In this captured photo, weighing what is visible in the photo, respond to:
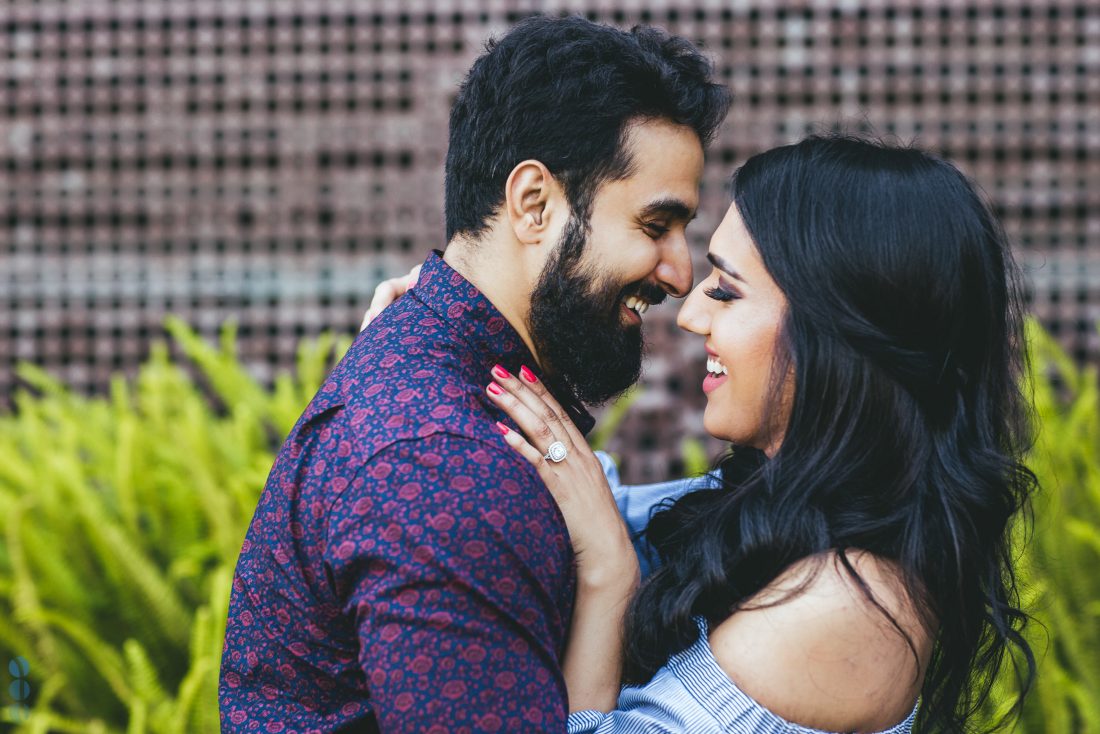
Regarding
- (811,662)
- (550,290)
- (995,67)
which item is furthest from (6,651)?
(995,67)

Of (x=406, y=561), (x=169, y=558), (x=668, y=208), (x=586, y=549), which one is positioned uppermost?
(x=668, y=208)

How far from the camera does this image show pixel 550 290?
208cm

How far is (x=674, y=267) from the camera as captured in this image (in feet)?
7.13

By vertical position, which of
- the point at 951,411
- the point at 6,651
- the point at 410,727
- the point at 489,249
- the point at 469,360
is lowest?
the point at 6,651

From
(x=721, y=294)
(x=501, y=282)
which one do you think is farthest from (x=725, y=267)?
(x=501, y=282)

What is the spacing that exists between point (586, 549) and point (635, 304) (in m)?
0.52

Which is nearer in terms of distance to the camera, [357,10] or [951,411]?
[951,411]

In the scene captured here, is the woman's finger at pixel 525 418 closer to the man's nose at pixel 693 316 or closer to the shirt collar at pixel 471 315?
the shirt collar at pixel 471 315

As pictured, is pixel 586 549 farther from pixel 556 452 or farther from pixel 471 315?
pixel 471 315

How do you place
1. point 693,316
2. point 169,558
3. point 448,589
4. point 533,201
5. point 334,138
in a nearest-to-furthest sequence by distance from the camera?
point 448,589, point 533,201, point 693,316, point 169,558, point 334,138

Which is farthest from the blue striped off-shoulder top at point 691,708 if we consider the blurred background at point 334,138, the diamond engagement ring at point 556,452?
the blurred background at point 334,138

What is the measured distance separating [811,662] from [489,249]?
0.93m

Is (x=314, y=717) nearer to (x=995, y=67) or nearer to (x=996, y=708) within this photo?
(x=996, y=708)

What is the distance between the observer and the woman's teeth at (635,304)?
7.14 ft
